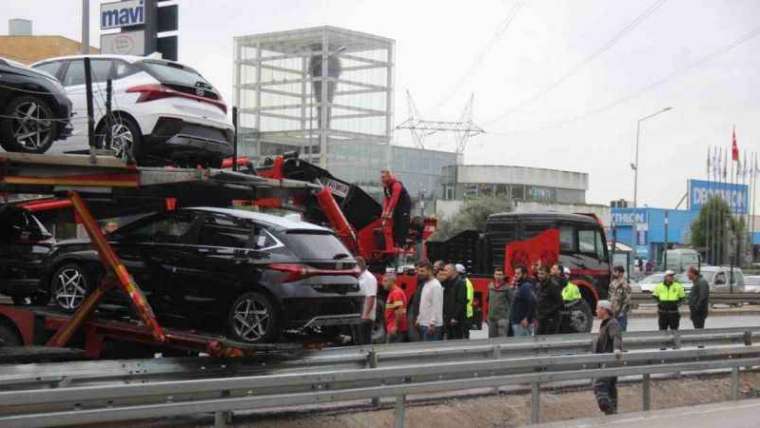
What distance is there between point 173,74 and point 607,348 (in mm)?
5680

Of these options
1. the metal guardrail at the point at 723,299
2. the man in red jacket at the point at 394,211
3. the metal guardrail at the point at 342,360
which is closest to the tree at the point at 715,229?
the metal guardrail at the point at 723,299

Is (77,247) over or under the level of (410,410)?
over

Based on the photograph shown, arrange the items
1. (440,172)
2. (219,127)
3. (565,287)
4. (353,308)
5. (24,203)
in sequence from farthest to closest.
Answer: (440,172) < (565,287) < (24,203) < (219,127) < (353,308)

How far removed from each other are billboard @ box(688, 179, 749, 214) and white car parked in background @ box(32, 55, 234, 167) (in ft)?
248

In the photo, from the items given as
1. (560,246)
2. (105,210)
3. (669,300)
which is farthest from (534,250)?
(105,210)

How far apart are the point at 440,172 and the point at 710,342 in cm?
7487

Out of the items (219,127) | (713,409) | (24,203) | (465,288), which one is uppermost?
(219,127)

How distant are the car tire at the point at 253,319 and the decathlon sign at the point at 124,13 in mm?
15255

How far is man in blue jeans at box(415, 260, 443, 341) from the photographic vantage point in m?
15.5

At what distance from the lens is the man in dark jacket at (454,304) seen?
1648cm

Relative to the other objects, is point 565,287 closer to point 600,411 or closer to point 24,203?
point 600,411

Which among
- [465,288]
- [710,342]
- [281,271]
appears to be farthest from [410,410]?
[710,342]

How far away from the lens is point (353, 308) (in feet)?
39.2

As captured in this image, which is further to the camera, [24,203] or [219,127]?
[24,203]
